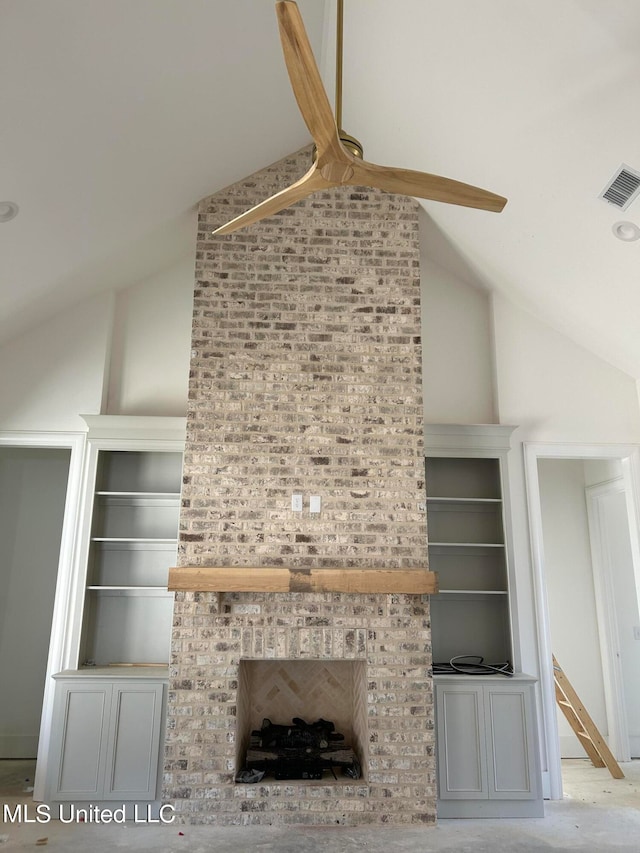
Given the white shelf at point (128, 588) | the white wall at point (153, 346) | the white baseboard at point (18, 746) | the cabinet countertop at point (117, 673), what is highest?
the white wall at point (153, 346)

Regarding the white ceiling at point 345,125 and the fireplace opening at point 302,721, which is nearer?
the white ceiling at point 345,125

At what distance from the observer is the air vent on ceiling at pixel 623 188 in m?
3.36

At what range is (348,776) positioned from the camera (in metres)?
4.17

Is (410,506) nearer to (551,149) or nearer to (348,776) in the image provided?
(348,776)

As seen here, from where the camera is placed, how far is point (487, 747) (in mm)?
4227

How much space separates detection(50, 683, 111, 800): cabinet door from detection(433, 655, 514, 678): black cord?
7.26ft

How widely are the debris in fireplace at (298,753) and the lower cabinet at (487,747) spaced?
1.95ft

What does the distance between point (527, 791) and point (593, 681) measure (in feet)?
6.33

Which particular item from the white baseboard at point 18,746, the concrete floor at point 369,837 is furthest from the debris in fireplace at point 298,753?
the white baseboard at point 18,746

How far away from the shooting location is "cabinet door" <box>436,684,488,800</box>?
4.17m

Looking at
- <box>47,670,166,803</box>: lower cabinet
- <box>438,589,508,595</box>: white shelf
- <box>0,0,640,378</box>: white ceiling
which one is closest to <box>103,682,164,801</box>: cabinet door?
<box>47,670,166,803</box>: lower cabinet

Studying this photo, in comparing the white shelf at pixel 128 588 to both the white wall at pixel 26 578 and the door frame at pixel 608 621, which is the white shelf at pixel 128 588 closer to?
the white wall at pixel 26 578

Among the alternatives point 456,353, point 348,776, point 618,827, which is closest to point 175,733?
point 348,776

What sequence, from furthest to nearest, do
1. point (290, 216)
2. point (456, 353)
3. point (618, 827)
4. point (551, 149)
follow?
point (456, 353) < point (290, 216) < point (618, 827) < point (551, 149)
